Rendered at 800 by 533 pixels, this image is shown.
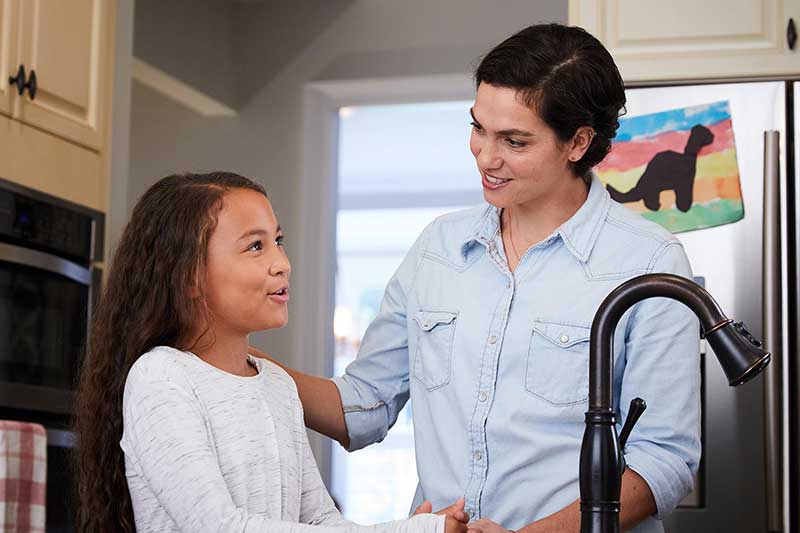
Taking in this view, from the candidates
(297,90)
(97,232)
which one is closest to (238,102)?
(297,90)

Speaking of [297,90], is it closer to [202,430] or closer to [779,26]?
[779,26]

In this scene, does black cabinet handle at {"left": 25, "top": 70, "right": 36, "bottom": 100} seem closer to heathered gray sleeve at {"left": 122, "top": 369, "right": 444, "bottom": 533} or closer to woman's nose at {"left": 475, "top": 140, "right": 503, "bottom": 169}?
woman's nose at {"left": 475, "top": 140, "right": 503, "bottom": 169}

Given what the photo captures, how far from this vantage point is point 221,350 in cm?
139

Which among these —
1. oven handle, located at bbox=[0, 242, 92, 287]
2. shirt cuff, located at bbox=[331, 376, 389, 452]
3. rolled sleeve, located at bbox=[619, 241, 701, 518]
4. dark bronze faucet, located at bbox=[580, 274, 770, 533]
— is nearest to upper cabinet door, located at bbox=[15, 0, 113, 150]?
oven handle, located at bbox=[0, 242, 92, 287]

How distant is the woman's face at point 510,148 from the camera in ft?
5.17

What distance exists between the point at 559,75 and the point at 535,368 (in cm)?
41

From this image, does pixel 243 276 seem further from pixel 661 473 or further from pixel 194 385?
pixel 661 473

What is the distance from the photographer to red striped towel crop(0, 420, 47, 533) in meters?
1.84

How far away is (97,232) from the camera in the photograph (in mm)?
2979

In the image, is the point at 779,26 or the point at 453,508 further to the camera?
the point at 779,26

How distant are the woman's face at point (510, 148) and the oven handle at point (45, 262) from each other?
4.79 ft

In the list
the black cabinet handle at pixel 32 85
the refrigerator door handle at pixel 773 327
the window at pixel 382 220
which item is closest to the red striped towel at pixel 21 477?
the black cabinet handle at pixel 32 85

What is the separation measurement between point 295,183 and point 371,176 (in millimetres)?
3863

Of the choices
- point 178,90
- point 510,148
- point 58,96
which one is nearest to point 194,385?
point 510,148
